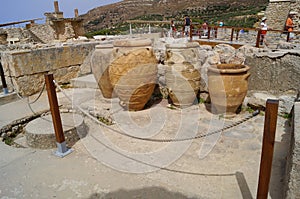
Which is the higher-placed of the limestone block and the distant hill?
the distant hill

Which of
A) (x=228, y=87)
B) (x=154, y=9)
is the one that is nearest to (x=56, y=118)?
(x=228, y=87)

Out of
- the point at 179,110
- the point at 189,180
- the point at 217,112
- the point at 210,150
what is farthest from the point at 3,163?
the point at 217,112

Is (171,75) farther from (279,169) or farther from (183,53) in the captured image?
(279,169)

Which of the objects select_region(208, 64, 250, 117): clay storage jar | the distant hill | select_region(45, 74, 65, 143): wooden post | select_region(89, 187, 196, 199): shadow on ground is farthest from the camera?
the distant hill

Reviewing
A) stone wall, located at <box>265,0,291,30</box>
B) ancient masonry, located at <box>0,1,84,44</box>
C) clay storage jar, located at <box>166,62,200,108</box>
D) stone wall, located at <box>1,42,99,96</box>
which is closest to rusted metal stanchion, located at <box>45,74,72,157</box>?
clay storage jar, located at <box>166,62,200,108</box>

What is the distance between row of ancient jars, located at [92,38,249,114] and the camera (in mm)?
3705

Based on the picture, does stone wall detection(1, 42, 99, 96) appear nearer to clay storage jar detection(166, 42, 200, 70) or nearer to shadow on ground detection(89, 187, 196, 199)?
clay storage jar detection(166, 42, 200, 70)

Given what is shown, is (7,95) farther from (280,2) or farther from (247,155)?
(280,2)

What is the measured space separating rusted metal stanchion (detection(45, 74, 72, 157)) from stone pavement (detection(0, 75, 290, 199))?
0.39ft

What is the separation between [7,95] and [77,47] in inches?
75.4

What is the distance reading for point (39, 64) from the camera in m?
5.13

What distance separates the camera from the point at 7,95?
15.3 ft

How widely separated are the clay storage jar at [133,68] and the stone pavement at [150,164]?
48 centimetres

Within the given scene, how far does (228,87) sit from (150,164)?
1.82 metres
